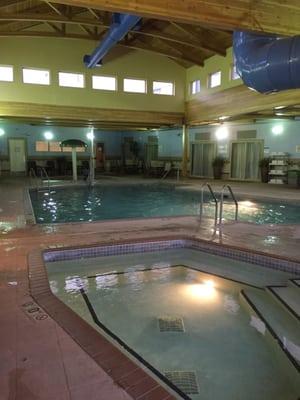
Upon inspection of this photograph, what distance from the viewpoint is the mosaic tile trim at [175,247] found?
12.8 ft

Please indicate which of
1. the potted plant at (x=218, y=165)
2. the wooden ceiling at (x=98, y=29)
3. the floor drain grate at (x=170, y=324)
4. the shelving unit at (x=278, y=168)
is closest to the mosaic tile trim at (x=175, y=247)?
the floor drain grate at (x=170, y=324)

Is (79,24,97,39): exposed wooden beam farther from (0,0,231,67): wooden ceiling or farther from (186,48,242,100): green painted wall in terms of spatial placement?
(186,48,242,100): green painted wall

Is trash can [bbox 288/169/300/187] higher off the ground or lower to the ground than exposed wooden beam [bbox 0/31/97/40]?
lower

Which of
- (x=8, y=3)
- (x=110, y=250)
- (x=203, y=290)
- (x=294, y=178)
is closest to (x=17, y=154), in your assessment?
(x=8, y=3)

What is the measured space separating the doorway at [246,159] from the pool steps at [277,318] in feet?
34.0

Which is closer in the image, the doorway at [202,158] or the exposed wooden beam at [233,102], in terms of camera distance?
the exposed wooden beam at [233,102]

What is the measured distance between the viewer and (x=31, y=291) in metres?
2.93

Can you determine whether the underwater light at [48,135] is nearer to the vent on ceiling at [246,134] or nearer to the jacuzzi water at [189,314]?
the vent on ceiling at [246,134]

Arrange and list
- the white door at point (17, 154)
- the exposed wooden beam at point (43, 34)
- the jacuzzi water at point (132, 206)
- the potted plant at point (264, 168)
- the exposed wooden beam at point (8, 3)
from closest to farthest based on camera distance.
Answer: the jacuzzi water at point (132, 206), the exposed wooden beam at point (8, 3), the exposed wooden beam at point (43, 34), the potted plant at point (264, 168), the white door at point (17, 154)

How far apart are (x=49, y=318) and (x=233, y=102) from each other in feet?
31.7

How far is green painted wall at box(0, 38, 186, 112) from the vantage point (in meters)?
11.4

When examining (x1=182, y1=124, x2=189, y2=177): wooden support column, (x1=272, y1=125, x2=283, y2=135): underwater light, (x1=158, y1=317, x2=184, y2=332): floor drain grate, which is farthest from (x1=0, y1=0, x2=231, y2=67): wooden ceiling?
(x1=158, y1=317, x2=184, y2=332): floor drain grate

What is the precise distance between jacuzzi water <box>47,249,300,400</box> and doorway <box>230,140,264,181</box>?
9.51 metres

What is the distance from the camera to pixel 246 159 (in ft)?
44.4
